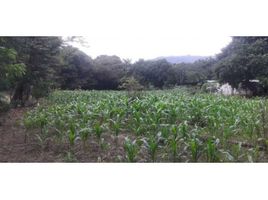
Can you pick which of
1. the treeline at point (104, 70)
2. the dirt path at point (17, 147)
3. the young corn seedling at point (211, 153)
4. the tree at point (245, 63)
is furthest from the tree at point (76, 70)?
the young corn seedling at point (211, 153)

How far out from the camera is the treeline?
9.30m

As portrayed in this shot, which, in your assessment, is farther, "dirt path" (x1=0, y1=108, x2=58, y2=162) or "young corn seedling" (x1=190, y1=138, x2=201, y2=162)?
"dirt path" (x1=0, y1=108, x2=58, y2=162)

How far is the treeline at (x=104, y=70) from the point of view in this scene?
30.5 feet

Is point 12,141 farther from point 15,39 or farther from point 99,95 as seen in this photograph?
point 99,95

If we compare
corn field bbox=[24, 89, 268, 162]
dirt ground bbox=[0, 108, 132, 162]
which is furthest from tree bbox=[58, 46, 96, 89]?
dirt ground bbox=[0, 108, 132, 162]

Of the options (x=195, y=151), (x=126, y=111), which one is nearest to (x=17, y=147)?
(x=126, y=111)

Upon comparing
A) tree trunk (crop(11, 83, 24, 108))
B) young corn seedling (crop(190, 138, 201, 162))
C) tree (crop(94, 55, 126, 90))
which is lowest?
tree trunk (crop(11, 83, 24, 108))

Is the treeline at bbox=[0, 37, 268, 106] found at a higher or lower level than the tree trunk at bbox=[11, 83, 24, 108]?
higher

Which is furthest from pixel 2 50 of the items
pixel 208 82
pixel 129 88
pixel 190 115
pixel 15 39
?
pixel 208 82

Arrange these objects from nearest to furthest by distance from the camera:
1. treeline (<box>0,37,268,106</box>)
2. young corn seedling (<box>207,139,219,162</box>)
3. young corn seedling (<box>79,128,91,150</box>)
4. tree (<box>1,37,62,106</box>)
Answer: young corn seedling (<box>207,139,219,162</box>) → young corn seedling (<box>79,128,91,150</box>) → tree (<box>1,37,62,106</box>) → treeline (<box>0,37,268,106</box>)

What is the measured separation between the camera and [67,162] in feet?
13.4

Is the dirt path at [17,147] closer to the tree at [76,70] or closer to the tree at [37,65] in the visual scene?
the tree at [37,65]

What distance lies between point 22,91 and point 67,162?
6849 mm

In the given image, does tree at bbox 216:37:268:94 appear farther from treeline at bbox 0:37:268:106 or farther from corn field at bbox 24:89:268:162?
corn field at bbox 24:89:268:162
